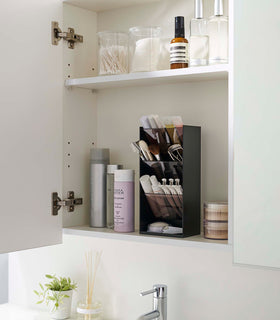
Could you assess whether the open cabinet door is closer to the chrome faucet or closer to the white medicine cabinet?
the white medicine cabinet

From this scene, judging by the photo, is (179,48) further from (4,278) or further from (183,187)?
(4,278)

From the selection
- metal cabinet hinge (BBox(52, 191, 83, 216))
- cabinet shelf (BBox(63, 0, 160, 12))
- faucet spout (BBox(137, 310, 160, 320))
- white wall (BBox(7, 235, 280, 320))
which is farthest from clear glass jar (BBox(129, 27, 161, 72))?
faucet spout (BBox(137, 310, 160, 320))

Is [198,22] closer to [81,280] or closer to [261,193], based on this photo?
[261,193]

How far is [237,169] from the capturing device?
1.18 meters

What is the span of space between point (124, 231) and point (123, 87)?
44cm

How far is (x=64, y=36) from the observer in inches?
60.4

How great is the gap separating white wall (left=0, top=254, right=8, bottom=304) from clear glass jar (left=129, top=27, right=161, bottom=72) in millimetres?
856

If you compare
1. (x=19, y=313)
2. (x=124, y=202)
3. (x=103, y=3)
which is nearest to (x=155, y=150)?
(x=124, y=202)

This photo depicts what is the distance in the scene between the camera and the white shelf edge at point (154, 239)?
1.27 metres

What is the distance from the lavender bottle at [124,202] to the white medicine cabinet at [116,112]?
Result: 5cm

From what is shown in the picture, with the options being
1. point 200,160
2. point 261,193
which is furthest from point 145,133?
point 261,193

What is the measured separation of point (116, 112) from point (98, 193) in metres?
0.26

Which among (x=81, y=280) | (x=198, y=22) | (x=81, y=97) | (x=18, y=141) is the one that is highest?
(x=198, y=22)

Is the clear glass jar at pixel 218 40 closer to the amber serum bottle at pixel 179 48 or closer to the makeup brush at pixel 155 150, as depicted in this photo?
the amber serum bottle at pixel 179 48
